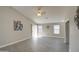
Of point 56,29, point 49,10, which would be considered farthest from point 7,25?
point 56,29

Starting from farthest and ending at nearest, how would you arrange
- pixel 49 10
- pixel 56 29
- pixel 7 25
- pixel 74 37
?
pixel 56 29
pixel 49 10
pixel 7 25
pixel 74 37

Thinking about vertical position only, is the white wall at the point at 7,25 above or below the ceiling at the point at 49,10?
below

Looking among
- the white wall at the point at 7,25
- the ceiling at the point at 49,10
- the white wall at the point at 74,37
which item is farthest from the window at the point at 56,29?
the white wall at the point at 74,37

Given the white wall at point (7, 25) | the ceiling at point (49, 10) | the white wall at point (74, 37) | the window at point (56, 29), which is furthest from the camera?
the window at point (56, 29)

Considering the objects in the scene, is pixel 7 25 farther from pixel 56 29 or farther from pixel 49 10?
pixel 56 29

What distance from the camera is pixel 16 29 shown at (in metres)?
9.30

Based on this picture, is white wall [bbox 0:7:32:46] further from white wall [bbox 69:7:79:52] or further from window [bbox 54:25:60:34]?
window [bbox 54:25:60:34]

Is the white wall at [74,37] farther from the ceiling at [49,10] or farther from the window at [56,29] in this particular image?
the window at [56,29]

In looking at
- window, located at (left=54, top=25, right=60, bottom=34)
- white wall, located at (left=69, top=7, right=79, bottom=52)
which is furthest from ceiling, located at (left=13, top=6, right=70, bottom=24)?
window, located at (left=54, top=25, right=60, bottom=34)

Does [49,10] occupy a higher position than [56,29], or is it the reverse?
[49,10]
